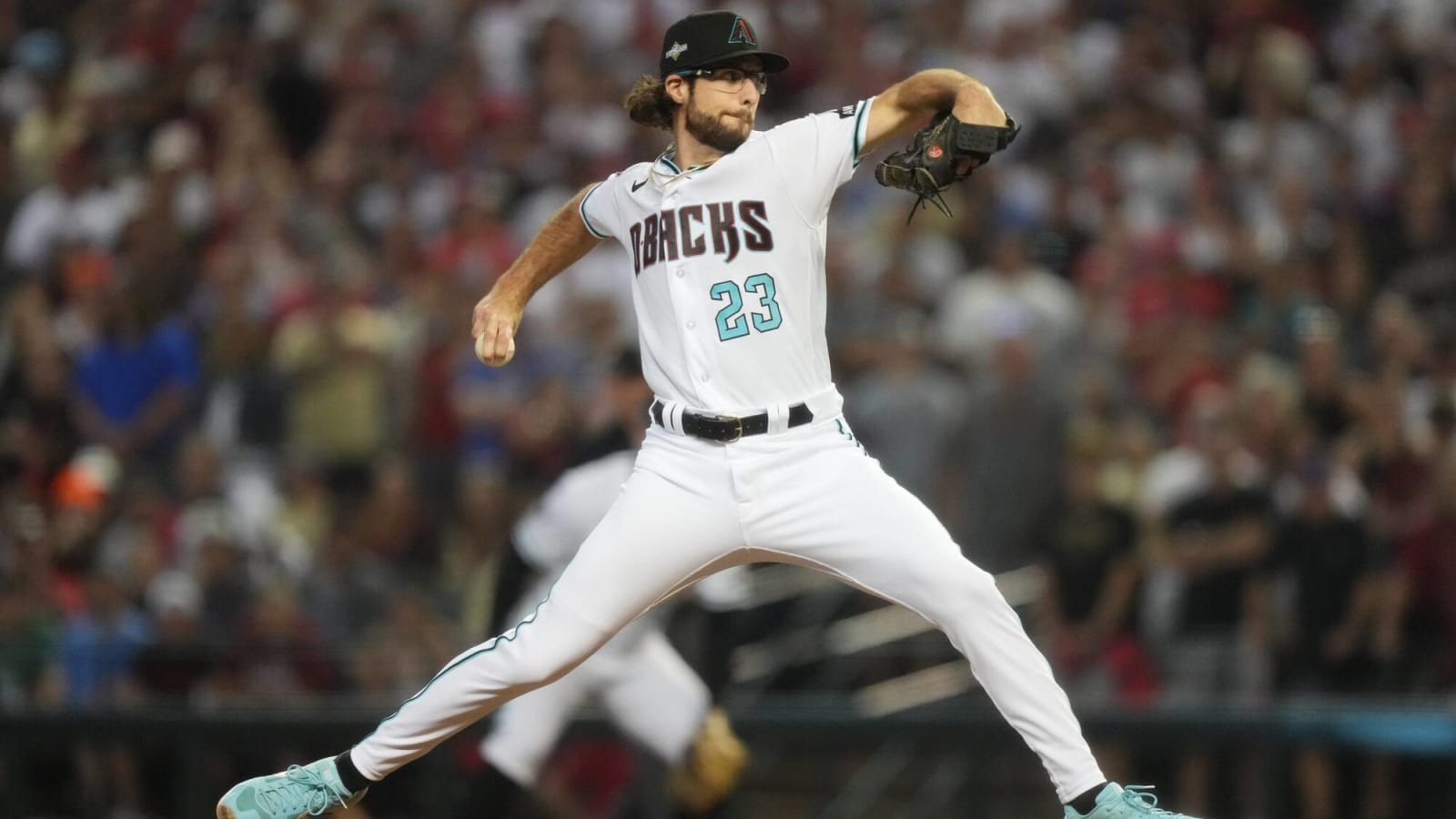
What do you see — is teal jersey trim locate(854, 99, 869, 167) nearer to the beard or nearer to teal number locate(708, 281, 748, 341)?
the beard

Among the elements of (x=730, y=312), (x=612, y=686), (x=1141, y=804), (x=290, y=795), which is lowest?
(x=612, y=686)

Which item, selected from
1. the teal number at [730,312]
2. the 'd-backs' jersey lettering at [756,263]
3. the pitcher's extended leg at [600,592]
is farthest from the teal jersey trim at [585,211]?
the pitcher's extended leg at [600,592]

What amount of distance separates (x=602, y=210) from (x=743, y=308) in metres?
0.53

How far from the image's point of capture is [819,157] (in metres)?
4.78

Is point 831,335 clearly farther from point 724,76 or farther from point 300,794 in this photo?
point 300,794

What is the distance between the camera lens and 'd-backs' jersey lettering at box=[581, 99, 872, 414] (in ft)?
15.7

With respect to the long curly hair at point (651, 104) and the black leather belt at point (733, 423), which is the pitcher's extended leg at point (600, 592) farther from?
the long curly hair at point (651, 104)

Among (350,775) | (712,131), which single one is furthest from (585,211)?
(350,775)

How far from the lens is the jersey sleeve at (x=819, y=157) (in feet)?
15.6

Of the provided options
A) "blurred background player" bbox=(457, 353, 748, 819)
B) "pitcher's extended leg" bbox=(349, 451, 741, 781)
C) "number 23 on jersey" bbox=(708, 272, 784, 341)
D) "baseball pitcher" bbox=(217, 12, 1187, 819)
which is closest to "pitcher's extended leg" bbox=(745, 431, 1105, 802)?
"baseball pitcher" bbox=(217, 12, 1187, 819)

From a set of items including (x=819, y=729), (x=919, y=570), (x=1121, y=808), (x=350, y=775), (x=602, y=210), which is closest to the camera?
(x=1121, y=808)

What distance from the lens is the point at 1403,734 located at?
25.2 ft

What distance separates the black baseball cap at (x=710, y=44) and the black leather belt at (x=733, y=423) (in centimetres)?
87

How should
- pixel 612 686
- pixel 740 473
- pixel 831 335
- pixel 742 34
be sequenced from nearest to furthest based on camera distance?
pixel 740 473
pixel 742 34
pixel 612 686
pixel 831 335
